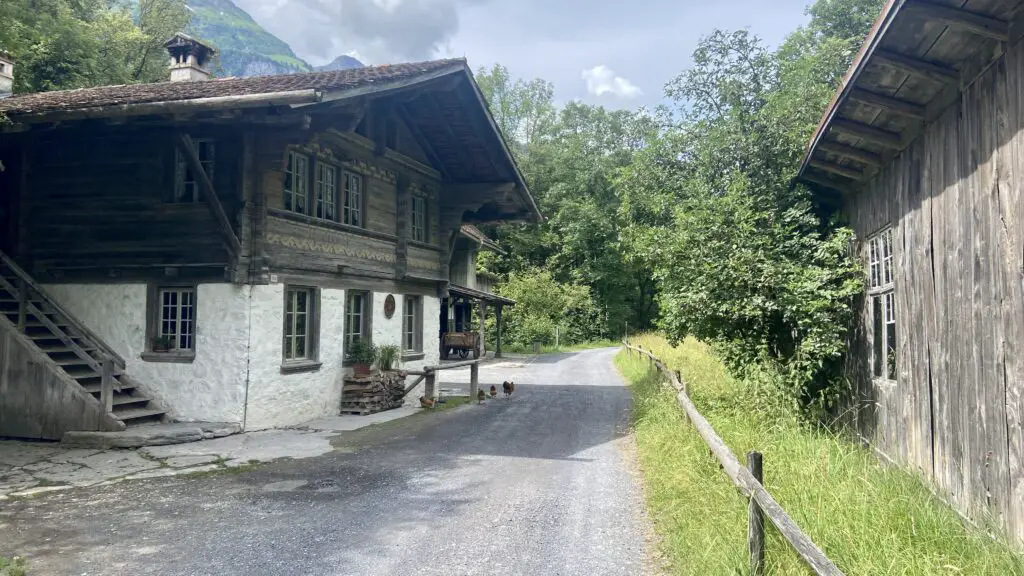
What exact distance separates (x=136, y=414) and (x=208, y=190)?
11.6 feet

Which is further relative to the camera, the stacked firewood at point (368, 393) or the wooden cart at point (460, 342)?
the wooden cart at point (460, 342)

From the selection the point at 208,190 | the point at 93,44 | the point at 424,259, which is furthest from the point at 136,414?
the point at 93,44

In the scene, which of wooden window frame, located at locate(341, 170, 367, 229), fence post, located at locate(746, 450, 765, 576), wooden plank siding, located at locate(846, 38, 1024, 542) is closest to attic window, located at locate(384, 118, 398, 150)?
wooden window frame, located at locate(341, 170, 367, 229)

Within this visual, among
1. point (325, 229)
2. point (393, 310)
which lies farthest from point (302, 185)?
point (393, 310)

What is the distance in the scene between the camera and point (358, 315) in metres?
14.1

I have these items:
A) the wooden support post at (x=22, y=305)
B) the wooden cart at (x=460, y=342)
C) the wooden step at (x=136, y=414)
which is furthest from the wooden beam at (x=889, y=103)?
the wooden cart at (x=460, y=342)

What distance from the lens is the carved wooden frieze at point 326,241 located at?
1141 centimetres

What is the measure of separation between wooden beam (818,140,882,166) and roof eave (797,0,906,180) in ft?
0.66

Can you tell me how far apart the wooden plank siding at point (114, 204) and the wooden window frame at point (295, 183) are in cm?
103

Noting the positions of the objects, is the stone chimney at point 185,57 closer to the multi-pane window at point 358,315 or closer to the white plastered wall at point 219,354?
the white plastered wall at point 219,354

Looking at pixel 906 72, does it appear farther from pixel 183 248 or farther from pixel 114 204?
pixel 114 204

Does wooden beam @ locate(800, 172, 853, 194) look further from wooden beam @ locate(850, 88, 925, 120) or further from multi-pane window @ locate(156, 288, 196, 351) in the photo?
multi-pane window @ locate(156, 288, 196, 351)

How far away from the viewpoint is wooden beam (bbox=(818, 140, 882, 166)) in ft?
25.8

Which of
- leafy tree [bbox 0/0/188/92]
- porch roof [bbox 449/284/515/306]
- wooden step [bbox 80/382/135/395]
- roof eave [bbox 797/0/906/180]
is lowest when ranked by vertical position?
wooden step [bbox 80/382/135/395]
